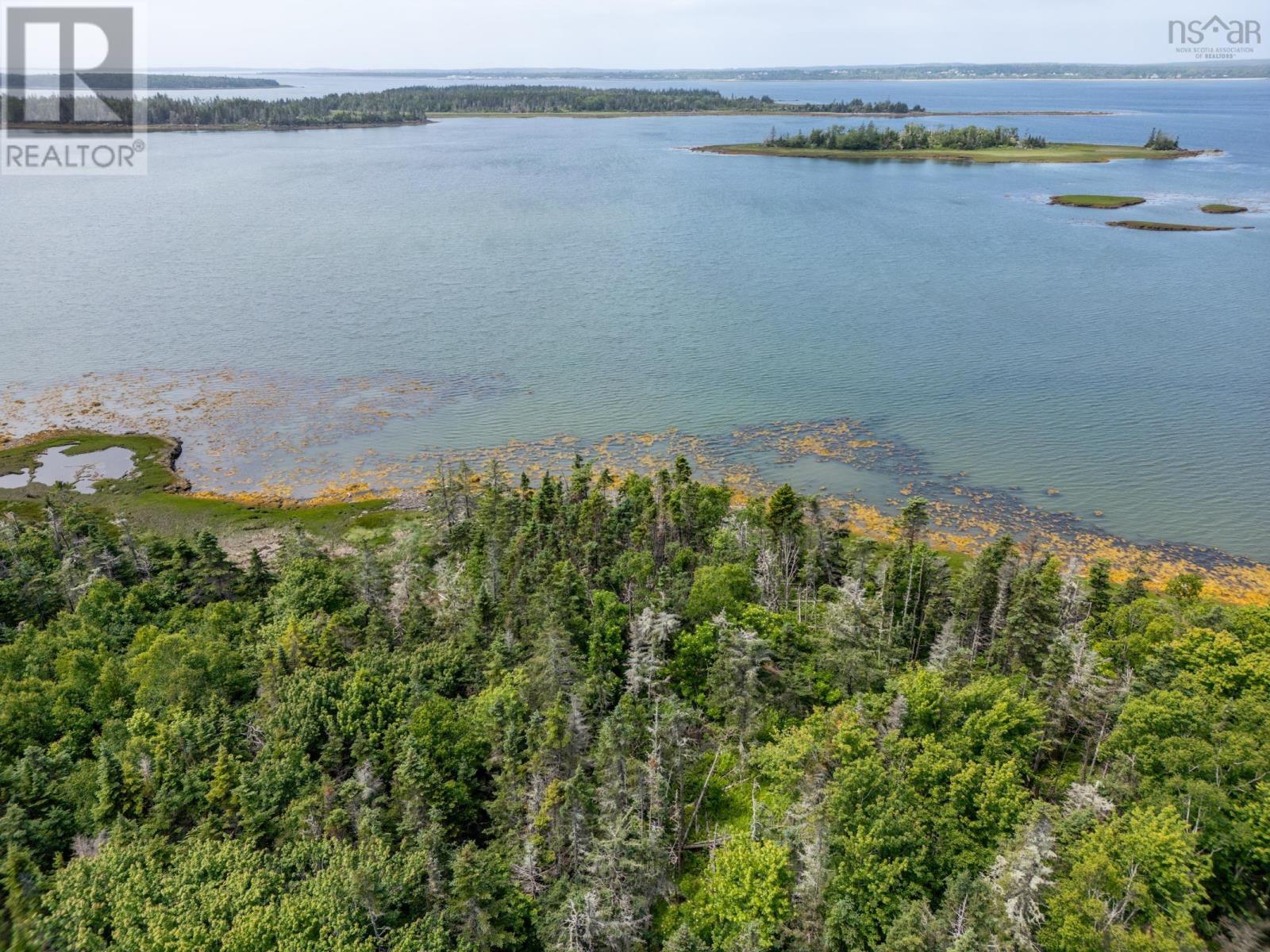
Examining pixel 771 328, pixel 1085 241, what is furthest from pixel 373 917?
pixel 1085 241

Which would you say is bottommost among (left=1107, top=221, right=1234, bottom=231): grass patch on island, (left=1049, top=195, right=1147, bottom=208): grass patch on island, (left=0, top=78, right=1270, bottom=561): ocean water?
(left=0, top=78, right=1270, bottom=561): ocean water

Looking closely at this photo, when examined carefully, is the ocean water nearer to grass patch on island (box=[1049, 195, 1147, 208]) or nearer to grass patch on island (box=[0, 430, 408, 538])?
grass patch on island (box=[1049, 195, 1147, 208])

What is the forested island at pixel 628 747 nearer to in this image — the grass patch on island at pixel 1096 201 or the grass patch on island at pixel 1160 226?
the grass patch on island at pixel 1160 226

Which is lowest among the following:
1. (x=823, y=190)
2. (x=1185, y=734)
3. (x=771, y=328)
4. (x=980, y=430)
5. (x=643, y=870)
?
(x=643, y=870)

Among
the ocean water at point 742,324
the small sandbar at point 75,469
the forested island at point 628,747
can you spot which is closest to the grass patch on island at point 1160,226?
the ocean water at point 742,324

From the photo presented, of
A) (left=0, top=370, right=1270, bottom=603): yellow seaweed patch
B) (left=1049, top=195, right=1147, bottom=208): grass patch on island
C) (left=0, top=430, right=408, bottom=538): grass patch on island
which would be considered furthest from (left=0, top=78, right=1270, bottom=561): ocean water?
(left=0, top=430, right=408, bottom=538): grass patch on island

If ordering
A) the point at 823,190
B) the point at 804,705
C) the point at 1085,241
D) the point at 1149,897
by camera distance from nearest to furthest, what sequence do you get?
1. the point at 1149,897
2. the point at 804,705
3. the point at 1085,241
4. the point at 823,190

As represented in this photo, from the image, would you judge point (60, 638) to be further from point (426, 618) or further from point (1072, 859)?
point (1072, 859)
